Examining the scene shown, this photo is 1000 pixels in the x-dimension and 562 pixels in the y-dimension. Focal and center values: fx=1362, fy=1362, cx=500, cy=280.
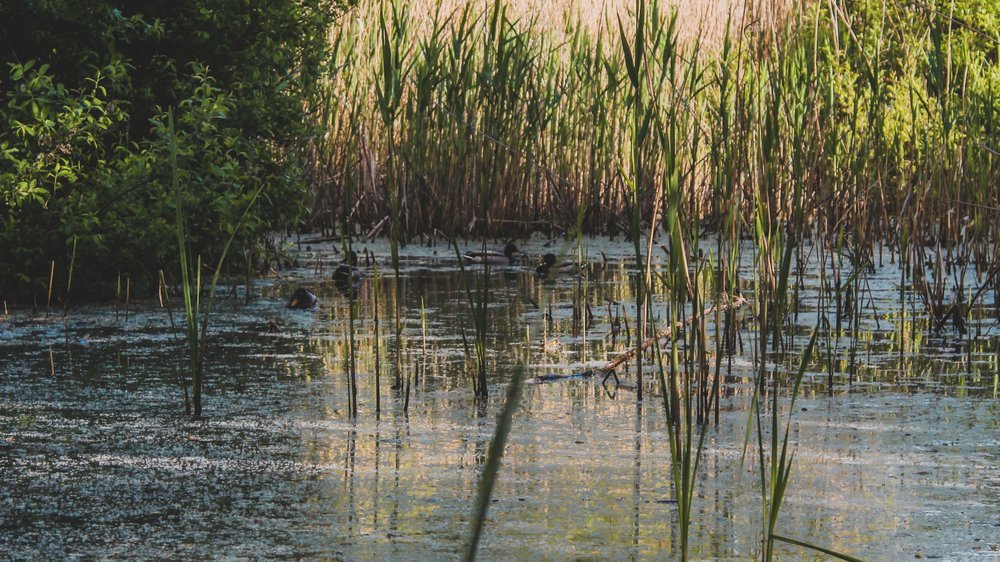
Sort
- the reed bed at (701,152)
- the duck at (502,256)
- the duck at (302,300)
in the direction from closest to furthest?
the reed bed at (701,152)
the duck at (302,300)
the duck at (502,256)

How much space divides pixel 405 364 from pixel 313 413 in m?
0.75

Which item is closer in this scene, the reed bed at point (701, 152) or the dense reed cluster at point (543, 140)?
the reed bed at point (701, 152)

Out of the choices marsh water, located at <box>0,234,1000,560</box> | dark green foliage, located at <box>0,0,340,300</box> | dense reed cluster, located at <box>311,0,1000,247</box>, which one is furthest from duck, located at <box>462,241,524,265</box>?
marsh water, located at <box>0,234,1000,560</box>

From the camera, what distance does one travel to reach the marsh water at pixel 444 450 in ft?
7.85

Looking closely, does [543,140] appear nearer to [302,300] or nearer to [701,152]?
[302,300]

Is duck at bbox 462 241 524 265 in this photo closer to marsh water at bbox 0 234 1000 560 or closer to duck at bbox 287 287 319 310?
duck at bbox 287 287 319 310

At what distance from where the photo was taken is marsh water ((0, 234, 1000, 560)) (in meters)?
2.39

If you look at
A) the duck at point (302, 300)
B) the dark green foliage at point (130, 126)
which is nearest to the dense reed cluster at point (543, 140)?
the dark green foliage at point (130, 126)

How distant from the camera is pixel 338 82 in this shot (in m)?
8.93

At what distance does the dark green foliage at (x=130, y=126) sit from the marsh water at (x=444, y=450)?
1.67 ft

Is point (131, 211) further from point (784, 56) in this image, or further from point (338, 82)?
point (338, 82)

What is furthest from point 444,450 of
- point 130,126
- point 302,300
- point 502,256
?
point 502,256

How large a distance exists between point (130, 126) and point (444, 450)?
353 cm

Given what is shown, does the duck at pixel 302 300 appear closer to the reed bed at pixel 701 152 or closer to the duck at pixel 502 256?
the reed bed at pixel 701 152
